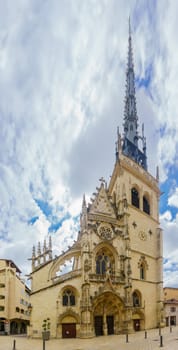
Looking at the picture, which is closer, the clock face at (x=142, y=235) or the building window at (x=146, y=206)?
the clock face at (x=142, y=235)

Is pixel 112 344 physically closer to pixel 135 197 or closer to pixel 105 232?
pixel 105 232

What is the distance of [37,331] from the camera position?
114 ft

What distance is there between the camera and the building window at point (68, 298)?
34875mm

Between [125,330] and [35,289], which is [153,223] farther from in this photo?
[35,289]

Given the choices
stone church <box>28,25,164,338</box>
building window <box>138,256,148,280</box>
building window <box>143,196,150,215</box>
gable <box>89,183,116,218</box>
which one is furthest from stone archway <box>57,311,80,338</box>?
building window <box>143,196,150,215</box>

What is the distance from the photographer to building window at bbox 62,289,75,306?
34.9m

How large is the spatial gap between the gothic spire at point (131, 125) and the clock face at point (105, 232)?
45.6 ft

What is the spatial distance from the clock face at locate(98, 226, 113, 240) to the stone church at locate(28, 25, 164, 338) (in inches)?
1.4

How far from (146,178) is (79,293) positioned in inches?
780

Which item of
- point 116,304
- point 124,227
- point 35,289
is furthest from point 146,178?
point 35,289

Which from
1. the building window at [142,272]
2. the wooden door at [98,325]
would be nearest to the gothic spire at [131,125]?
the building window at [142,272]

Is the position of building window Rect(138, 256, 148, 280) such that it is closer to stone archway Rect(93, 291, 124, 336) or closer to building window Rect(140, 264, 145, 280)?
building window Rect(140, 264, 145, 280)

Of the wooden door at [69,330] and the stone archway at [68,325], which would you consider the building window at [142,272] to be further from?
the wooden door at [69,330]

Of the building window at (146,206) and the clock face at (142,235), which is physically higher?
the building window at (146,206)
